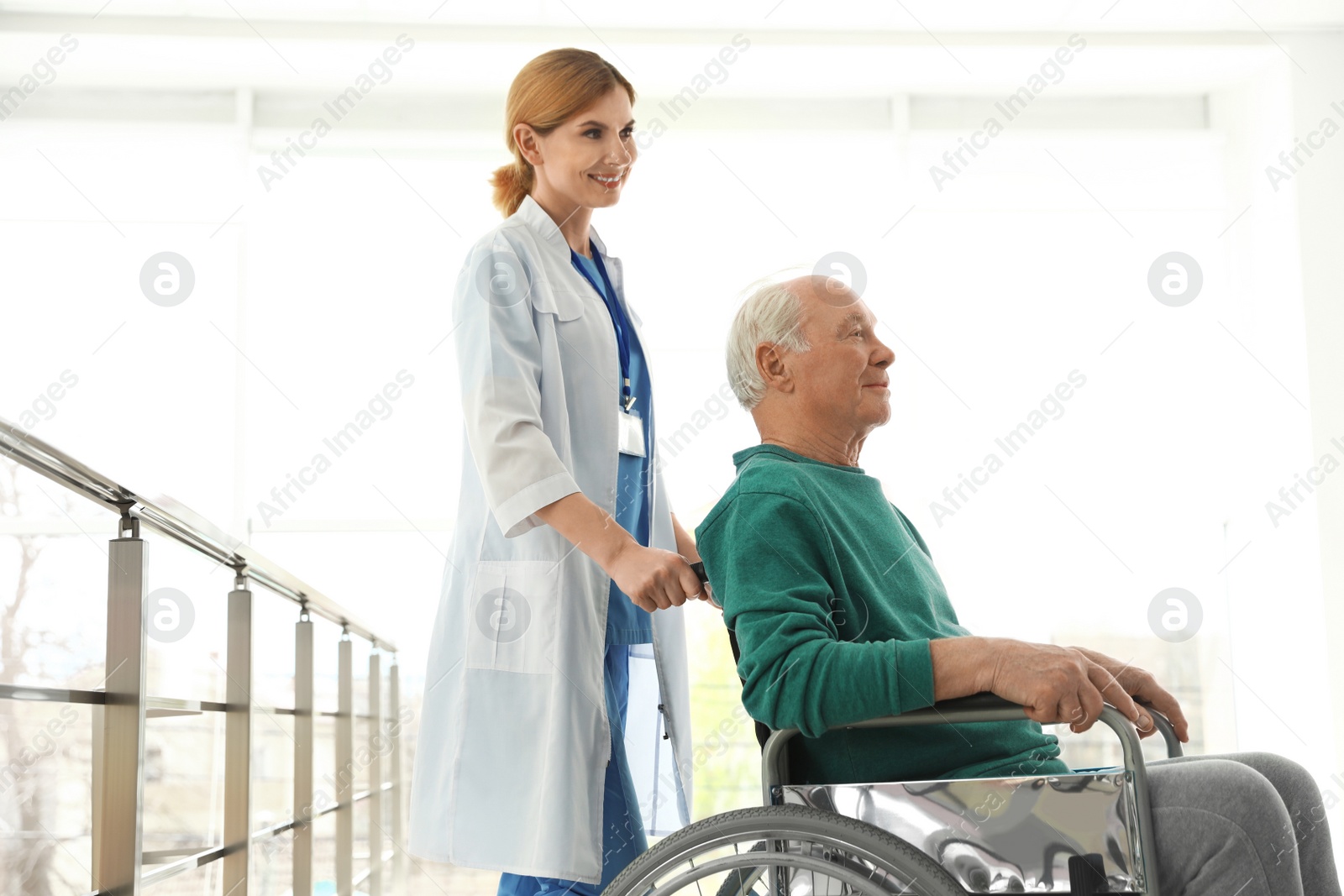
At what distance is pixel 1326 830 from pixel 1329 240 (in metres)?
4.46

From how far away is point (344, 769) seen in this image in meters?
2.98

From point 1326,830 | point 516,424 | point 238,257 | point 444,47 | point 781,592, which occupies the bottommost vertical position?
point 1326,830

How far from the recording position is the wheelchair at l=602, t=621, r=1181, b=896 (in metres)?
0.93

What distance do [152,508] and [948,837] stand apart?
100 cm

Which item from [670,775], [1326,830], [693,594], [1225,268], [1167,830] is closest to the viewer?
[1167,830]

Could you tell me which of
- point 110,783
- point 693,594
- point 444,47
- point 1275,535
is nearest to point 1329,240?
point 1275,535

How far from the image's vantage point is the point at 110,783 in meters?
1.26

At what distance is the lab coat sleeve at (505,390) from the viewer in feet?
4.46

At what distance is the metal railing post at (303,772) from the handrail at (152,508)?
269 millimetres

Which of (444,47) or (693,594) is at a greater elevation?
(444,47)

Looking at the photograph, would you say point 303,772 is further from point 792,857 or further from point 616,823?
point 792,857

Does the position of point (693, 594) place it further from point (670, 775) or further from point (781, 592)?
point (670, 775)

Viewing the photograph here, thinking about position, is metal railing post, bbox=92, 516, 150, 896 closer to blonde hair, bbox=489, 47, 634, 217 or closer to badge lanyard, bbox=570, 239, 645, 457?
badge lanyard, bbox=570, 239, 645, 457

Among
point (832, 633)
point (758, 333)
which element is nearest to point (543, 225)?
point (758, 333)
